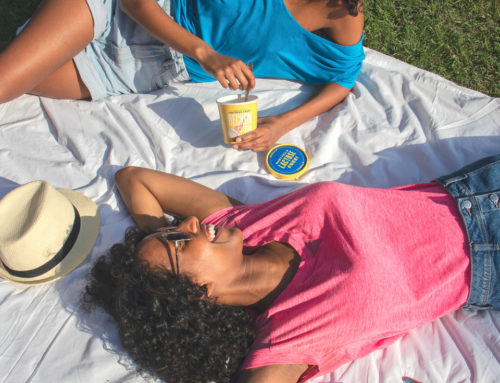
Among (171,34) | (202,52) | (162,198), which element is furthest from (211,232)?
(171,34)

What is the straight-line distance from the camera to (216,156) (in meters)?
2.39

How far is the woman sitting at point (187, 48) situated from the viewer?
203 centimetres

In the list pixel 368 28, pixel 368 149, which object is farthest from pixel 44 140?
pixel 368 28

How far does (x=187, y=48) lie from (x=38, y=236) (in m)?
1.35

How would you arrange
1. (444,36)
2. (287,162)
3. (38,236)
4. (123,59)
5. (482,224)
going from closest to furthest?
1. (38,236)
2. (482,224)
3. (287,162)
4. (123,59)
5. (444,36)

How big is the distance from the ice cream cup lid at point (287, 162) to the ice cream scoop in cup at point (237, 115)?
A: 0.26 meters

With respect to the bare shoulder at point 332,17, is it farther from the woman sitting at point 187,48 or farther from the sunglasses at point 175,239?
the sunglasses at point 175,239

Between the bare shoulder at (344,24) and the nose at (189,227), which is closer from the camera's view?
the nose at (189,227)

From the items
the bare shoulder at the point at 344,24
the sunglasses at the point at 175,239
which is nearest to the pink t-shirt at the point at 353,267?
the sunglasses at the point at 175,239

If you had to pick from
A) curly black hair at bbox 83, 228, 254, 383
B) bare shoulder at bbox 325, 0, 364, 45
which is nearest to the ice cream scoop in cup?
bare shoulder at bbox 325, 0, 364, 45

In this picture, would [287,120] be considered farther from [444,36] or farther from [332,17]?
[444,36]

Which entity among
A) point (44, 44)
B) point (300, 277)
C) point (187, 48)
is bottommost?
point (300, 277)

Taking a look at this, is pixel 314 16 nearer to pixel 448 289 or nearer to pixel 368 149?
pixel 368 149

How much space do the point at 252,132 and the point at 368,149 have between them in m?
0.82
